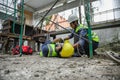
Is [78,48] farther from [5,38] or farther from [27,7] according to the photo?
[27,7]

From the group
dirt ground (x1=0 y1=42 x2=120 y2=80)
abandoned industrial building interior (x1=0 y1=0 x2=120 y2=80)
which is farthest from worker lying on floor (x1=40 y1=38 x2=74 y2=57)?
dirt ground (x1=0 y1=42 x2=120 y2=80)

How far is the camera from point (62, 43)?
2248mm

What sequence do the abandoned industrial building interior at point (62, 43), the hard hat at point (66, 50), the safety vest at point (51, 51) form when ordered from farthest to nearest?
the safety vest at point (51, 51), the hard hat at point (66, 50), the abandoned industrial building interior at point (62, 43)

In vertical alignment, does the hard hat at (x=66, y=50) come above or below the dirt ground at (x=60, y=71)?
above

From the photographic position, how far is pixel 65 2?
24.7ft

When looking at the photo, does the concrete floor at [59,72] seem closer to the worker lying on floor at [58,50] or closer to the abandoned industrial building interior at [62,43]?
the abandoned industrial building interior at [62,43]

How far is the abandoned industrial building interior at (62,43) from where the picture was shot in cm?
100

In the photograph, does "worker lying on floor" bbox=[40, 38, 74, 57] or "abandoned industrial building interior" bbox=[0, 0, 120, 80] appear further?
"worker lying on floor" bbox=[40, 38, 74, 57]

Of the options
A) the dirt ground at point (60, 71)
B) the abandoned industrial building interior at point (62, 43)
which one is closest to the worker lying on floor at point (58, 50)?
the abandoned industrial building interior at point (62, 43)

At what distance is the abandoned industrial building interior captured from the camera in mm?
996

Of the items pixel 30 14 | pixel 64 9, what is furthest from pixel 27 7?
pixel 64 9

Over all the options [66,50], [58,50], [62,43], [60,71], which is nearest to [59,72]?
[60,71]

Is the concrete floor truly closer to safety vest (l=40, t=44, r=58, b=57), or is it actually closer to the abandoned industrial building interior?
the abandoned industrial building interior

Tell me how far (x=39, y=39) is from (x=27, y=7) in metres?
5.56
